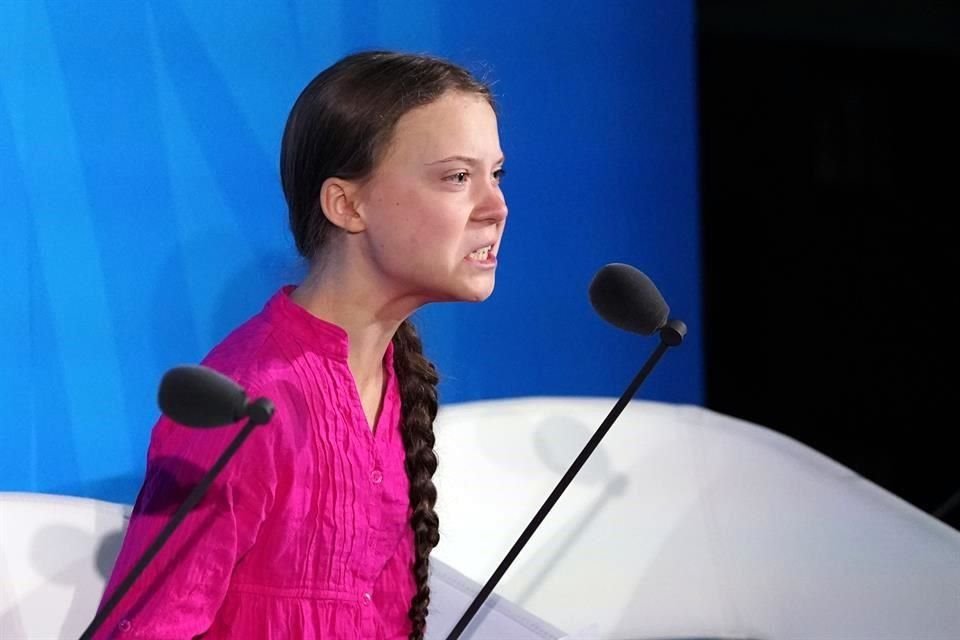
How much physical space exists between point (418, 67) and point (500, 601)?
609 millimetres

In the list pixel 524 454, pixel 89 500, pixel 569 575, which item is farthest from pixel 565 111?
pixel 89 500

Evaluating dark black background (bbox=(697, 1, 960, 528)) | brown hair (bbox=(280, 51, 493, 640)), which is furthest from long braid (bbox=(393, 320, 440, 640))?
dark black background (bbox=(697, 1, 960, 528))

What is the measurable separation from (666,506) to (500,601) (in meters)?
0.43

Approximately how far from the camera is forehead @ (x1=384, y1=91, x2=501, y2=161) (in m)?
1.25

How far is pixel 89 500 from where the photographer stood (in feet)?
4.79

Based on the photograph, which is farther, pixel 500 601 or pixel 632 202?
pixel 632 202

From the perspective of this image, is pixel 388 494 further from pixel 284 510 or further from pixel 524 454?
pixel 524 454

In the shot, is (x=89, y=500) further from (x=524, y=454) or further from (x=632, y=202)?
(x=632, y=202)

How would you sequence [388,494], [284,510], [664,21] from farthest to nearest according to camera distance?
1. [664,21]
2. [388,494]
3. [284,510]

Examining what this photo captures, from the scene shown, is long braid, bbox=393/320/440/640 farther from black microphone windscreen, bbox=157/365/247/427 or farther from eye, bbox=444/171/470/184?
black microphone windscreen, bbox=157/365/247/427

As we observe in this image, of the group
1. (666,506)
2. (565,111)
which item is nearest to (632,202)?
(565,111)

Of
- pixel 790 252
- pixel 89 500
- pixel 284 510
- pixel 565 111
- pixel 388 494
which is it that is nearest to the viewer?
pixel 284 510

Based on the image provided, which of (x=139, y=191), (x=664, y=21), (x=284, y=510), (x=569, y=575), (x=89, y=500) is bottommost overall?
(x=569, y=575)

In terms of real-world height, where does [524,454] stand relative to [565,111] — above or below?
below
